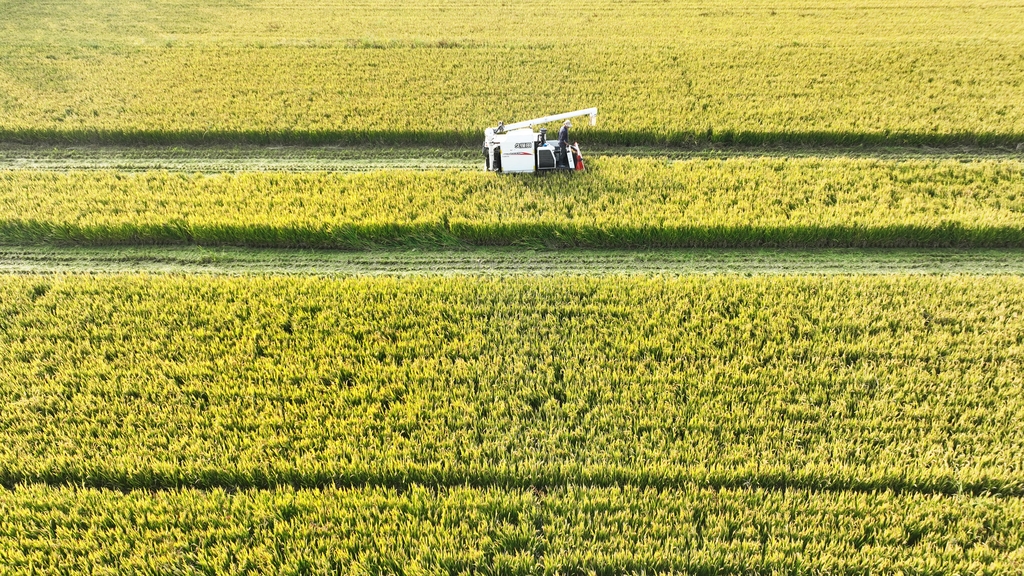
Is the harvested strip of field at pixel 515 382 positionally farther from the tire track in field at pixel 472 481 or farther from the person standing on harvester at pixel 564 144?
the person standing on harvester at pixel 564 144

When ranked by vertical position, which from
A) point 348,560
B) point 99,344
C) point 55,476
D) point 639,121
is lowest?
point 348,560

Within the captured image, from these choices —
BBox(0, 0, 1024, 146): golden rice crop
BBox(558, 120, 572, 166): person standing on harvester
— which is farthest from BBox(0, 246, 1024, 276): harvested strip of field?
BBox(0, 0, 1024, 146): golden rice crop

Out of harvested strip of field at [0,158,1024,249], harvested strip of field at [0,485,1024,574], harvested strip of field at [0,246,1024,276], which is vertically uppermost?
harvested strip of field at [0,158,1024,249]

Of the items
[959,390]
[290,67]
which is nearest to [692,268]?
[959,390]

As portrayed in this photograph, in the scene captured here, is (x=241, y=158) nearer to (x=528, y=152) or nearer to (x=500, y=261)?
(x=528, y=152)

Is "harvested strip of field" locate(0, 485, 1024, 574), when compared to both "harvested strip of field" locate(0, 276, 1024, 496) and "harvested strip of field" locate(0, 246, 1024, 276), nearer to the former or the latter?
"harvested strip of field" locate(0, 276, 1024, 496)

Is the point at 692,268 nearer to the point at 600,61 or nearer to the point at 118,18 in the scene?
the point at 600,61
